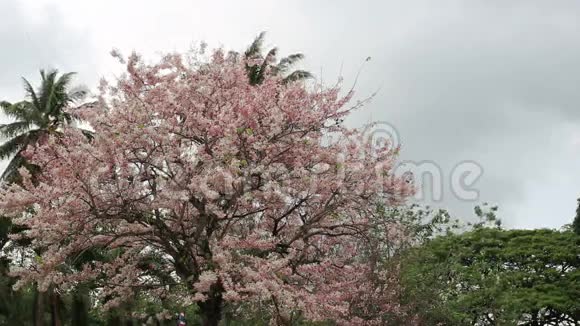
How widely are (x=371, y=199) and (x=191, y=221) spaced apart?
3.40 metres

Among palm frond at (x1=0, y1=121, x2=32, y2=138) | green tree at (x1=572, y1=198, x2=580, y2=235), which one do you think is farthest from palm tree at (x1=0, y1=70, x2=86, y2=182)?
green tree at (x1=572, y1=198, x2=580, y2=235)

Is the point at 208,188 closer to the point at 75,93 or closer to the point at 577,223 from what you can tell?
the point at 75,93

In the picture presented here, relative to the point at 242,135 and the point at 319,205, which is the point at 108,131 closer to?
the point at 242,135

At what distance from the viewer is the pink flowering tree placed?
11391 mm

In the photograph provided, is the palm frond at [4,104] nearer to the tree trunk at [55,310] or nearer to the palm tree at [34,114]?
the palm tree at [34,114]

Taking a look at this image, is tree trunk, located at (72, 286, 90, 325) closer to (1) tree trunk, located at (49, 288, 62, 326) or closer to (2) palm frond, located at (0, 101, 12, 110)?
(1) tree trunk, located at (49, 288, 62, 326)

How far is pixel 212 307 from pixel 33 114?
51.8 ft

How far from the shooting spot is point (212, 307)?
39.5ft

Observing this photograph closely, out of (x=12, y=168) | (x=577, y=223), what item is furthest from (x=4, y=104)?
(x=577, y=223)

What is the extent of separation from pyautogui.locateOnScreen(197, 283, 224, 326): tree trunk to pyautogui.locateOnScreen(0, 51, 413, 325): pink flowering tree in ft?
0.06

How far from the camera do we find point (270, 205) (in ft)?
39.8

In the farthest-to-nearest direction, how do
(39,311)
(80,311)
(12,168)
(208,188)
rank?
(12,168) → (80,311) → (39,311) → (208,188)

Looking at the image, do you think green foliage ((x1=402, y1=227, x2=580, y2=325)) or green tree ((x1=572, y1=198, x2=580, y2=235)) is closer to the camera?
green foliage ((x1=402, y1=227, x2=580, y2=325))

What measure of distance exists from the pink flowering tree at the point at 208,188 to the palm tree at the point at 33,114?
12480 millimetres
